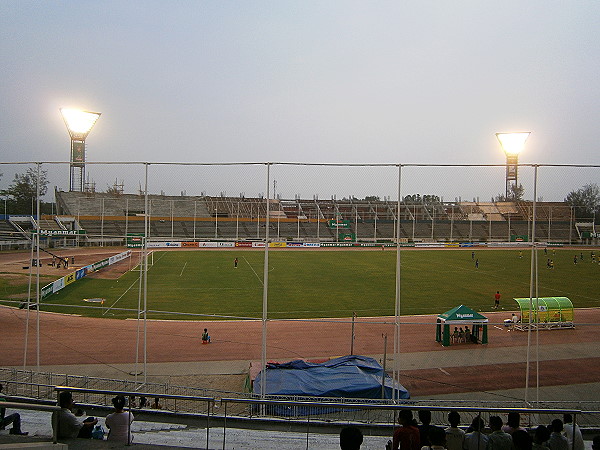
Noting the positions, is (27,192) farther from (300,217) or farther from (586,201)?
(586,201)

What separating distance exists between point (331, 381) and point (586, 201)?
9153mm

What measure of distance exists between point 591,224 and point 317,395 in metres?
11.0

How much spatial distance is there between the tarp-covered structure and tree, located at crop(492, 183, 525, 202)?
20.2 ft

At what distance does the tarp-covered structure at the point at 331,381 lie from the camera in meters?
10.7

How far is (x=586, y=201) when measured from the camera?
12953 mm

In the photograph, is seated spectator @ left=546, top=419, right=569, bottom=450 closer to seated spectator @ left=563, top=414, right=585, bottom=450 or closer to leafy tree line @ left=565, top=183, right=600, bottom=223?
seated spectator @ left=563, top=414, right=585, bottom=450

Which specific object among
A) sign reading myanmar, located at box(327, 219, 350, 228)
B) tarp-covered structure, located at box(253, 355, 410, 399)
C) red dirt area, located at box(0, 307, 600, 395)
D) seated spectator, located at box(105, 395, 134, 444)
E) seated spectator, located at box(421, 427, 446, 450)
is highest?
sign reading myanmar, located at box(327, 219, 350, 228)

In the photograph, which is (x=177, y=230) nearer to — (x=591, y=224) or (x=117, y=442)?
(x=117, y=442)

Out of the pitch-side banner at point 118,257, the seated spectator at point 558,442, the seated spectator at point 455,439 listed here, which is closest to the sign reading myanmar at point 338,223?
Result: the seated spectator at point 455,439

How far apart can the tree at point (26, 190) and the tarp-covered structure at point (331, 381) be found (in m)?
8.25

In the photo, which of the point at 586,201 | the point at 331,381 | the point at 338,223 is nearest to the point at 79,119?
the point at 338,223

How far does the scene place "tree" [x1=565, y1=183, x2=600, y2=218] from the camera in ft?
39.8

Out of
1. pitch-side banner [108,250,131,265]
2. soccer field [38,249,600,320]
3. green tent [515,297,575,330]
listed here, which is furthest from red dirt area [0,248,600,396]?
pitch-side banner [108,250,131,265]

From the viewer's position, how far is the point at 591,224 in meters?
14.7
